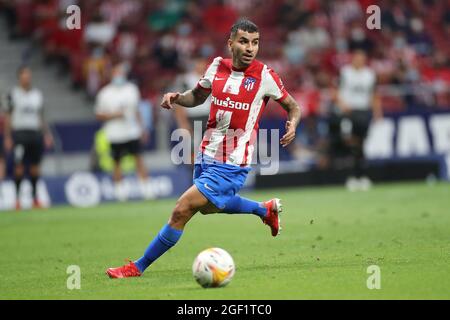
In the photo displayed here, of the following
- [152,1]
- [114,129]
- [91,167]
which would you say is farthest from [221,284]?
[152,1]

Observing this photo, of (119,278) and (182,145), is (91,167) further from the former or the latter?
(119,278)

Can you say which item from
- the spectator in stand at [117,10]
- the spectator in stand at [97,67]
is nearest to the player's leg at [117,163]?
the spectator in stand at [97,67]

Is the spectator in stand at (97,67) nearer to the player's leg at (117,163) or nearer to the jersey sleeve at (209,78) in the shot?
the player's leg at (117,163)

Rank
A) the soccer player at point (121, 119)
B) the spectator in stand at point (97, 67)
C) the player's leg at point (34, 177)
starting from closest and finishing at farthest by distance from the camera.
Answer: the player's leg at point (34, 177)
the soccer player at point (121, 119)
the spectator in stand at point (97, 67)

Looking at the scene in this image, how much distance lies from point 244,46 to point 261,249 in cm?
293

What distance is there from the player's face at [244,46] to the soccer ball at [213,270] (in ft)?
6.43

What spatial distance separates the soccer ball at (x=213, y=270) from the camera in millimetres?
7969

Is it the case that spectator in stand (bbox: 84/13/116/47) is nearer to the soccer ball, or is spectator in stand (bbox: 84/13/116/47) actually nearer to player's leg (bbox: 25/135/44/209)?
player's leg (bbox: 25/135/44/209)

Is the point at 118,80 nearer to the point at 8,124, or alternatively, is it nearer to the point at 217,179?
the point at 8,124

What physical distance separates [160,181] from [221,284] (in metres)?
12.2

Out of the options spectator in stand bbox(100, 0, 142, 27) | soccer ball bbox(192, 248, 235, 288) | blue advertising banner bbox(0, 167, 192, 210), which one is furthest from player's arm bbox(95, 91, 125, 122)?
soccer ball bbox(192, 248, 235, 288)

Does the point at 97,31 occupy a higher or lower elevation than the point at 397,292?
higher
